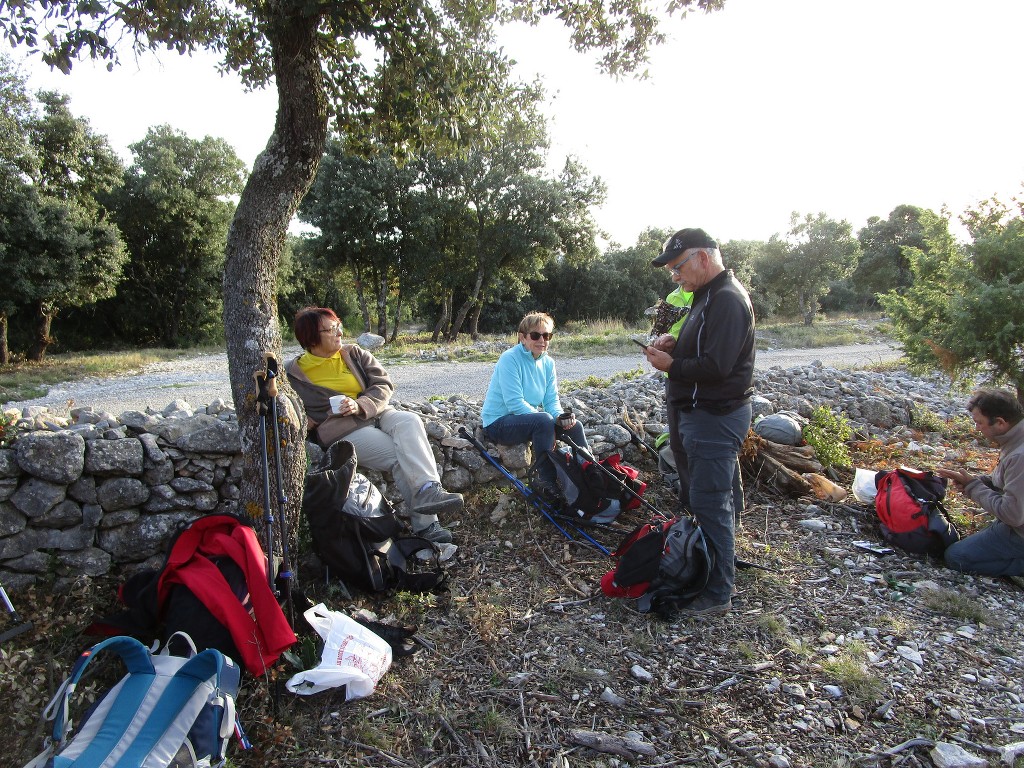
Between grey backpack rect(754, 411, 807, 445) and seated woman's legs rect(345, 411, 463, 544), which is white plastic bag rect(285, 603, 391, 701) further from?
grey backpack rect(754, 411, 807, 445)

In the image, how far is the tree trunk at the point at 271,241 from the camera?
330 cm

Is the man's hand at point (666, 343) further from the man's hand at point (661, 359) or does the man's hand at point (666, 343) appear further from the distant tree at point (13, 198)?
the distant tree at point (13, 198)

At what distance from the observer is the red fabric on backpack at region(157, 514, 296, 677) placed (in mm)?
2744

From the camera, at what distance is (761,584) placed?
3691 millimetres

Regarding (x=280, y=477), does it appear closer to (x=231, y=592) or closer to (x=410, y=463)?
(x=231, y=592)

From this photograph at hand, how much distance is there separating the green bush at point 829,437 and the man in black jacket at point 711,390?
2686 mm

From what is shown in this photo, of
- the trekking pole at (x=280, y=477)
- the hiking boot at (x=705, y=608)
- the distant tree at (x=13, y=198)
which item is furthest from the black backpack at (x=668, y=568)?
the distant tree at (x=13, y=198)

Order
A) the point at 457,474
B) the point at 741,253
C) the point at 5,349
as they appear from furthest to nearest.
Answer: the point at 741,253
the point at 5,349
the point at 457,474

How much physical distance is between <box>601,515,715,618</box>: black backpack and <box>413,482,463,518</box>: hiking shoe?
1.19 meters

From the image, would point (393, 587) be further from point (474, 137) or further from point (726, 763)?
point (474, 137)

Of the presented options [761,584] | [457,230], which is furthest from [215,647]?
[457,230]

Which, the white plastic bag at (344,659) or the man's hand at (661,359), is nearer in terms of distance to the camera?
the white plastic bag at (344,659)

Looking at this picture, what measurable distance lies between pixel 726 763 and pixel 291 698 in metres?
1.88

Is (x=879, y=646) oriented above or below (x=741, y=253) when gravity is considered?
below
